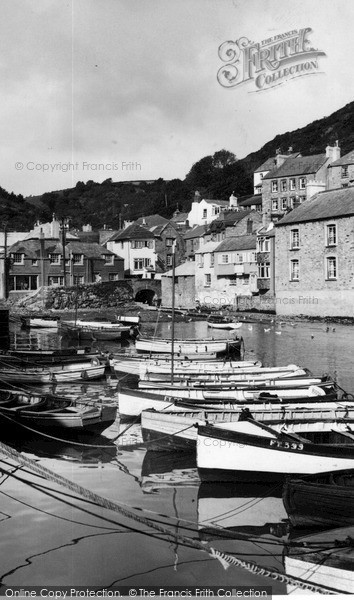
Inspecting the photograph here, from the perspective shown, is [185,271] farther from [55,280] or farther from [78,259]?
[55,280]

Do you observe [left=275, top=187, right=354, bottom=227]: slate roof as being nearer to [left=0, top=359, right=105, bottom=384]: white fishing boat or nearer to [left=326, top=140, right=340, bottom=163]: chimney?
[left=326, top=140, right=340, bottom=163]: chimney

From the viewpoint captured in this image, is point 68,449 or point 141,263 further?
point 141,263

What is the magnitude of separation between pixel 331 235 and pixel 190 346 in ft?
77.4

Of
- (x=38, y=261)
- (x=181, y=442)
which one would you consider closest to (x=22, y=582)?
(x=181, y=442)

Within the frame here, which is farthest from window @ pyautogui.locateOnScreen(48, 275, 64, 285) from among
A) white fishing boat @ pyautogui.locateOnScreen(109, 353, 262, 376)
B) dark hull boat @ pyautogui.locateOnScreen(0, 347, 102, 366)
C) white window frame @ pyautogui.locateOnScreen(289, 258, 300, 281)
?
white fishing boat @ pyautogui.locateOnScreen(109, 353, 262, 376)

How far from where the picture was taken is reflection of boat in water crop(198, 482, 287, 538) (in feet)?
39.8

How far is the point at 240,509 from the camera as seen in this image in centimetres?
1319

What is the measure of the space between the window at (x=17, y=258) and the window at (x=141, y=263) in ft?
55.7

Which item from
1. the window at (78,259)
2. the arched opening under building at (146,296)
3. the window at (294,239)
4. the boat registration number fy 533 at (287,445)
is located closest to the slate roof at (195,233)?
the arched opening under building at (146,296)

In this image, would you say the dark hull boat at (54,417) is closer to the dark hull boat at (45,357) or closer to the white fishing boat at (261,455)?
the white fishing boat at (261,455)

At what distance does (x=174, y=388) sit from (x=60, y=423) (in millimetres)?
4142

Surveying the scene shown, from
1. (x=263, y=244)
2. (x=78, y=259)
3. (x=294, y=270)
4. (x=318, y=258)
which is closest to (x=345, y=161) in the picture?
(x=263, y=244)

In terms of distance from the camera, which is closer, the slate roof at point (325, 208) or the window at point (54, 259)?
the slate roof at point (325, 208)

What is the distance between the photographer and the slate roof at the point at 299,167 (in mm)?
82688
